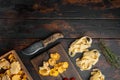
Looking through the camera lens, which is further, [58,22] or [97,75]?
[58,22]

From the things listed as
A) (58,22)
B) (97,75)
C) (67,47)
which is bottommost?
(97,75)

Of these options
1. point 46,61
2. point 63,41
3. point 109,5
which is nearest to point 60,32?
point 63,41

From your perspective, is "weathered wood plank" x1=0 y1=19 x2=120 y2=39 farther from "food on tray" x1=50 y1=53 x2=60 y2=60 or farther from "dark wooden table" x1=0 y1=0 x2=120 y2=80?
"food on tray" x1=50 y1=53 x2=60 y2=60

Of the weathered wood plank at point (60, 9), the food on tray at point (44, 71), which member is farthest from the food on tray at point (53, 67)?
the weathered wood plank at point (60, 9)

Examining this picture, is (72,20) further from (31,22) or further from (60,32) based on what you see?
(31,22)

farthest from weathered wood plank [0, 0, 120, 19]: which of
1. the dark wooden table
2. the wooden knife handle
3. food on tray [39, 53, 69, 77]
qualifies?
food on tray [39, 53, 69, 77]

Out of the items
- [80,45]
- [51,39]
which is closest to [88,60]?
[80,45]

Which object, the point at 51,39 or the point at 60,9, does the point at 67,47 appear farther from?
the point at 60,9
